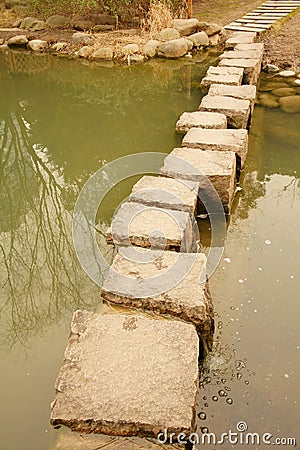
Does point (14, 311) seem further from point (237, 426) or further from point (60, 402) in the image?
point (237, 426)

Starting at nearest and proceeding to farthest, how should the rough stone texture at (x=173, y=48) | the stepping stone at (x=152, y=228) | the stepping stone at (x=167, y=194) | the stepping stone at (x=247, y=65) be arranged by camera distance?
the stepping stone at (x=152, y=228), the stepping stone at (x=167, y=194), the stepping stone at (x=247, y=65), the rough stone texture at (x=173, y=48)

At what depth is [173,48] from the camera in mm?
7758

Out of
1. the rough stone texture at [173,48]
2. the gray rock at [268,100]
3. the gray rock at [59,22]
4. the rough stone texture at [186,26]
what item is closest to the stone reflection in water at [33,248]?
the gray rock at [268,100]

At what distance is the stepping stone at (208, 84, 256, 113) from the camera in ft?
17.2

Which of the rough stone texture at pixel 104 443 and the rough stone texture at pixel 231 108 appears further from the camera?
the rough stone texture at pixel 231 108

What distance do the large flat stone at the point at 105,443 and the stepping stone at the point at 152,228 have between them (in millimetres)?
1324

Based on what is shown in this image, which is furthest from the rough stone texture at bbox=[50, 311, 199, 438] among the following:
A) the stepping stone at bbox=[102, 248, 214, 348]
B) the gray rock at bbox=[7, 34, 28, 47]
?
the gray rock at bbox=[7, 34, 28, 47]

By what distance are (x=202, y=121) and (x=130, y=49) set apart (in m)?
3.76

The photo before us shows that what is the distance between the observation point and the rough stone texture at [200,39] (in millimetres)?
8094

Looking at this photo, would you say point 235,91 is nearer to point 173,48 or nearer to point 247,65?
point 247,65

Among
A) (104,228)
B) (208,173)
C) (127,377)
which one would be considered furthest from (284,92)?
(127,377)

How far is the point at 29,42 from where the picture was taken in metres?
8.71

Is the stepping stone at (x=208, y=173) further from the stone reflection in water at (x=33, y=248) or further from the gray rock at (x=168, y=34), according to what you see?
the gray rock at (x=168, y=34)

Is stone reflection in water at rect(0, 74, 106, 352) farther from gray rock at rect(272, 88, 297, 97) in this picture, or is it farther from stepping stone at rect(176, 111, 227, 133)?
gray rock at rect(272, 88, 297, 97)
